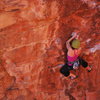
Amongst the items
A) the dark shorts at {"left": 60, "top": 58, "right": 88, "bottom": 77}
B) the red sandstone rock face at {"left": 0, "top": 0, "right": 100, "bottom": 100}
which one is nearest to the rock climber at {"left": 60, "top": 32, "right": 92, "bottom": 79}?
the dark shorts at {"left": 60, "top": 58, "right": 88, "bottom": 77}

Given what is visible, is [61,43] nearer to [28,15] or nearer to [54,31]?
[54,31]

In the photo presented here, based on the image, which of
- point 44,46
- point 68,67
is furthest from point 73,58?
point 44,46

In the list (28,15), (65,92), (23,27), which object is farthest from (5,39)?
(65,92)

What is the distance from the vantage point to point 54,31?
3.16m

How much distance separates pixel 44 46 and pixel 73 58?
0.57m

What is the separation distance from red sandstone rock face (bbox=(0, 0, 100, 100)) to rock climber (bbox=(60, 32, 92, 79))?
0.11m

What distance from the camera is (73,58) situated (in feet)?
10.8

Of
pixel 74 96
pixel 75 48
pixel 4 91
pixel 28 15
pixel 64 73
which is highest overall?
pixel 28 15

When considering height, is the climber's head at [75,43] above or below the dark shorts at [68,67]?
above

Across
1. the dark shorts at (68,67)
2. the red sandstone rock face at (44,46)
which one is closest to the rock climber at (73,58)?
the dark shorts at (68,67)

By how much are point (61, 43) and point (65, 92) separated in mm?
1312

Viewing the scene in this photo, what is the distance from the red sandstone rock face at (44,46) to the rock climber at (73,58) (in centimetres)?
11

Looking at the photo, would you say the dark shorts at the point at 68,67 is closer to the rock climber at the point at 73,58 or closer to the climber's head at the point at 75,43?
the rock climber at the point at 73,58

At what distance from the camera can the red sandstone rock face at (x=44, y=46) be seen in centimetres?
287
